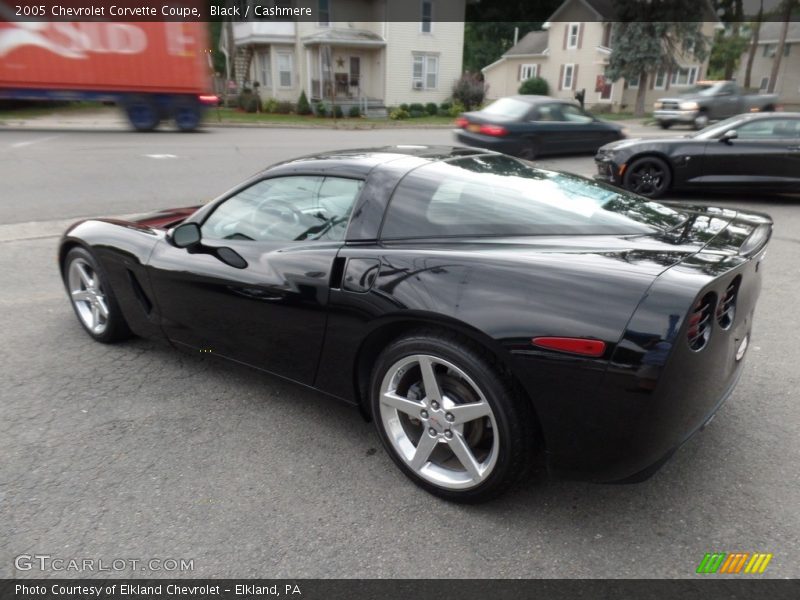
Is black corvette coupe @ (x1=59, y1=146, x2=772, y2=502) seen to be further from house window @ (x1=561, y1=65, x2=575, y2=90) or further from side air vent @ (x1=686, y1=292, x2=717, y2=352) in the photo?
house window @ (x1=561, y1=65, x2=575, y2=90)

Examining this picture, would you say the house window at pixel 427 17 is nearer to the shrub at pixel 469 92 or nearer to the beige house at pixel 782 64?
the shrub at pixel 469 92

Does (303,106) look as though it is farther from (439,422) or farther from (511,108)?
(439,422)

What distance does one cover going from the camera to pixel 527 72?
4391cm

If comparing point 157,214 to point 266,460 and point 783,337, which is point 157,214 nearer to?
point 266,460

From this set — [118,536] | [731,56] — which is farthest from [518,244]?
[731,56]

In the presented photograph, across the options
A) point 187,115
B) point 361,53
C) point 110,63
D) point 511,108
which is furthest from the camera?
point 361,53

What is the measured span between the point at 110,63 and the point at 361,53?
1732cm

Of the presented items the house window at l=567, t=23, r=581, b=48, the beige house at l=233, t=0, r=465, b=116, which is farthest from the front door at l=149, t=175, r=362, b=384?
the house window at l=567, t=23, r=581, b=48

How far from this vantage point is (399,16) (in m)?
31.2

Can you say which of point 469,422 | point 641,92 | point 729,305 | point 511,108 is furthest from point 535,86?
point 469,422

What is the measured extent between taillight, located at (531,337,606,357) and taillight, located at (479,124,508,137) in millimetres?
11090

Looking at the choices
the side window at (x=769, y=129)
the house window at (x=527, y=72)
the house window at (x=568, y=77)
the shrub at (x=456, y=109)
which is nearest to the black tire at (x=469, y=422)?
the side window at (x=769, y=129)

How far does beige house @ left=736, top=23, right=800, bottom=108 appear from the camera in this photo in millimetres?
44500

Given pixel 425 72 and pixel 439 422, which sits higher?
pixel 425 72
